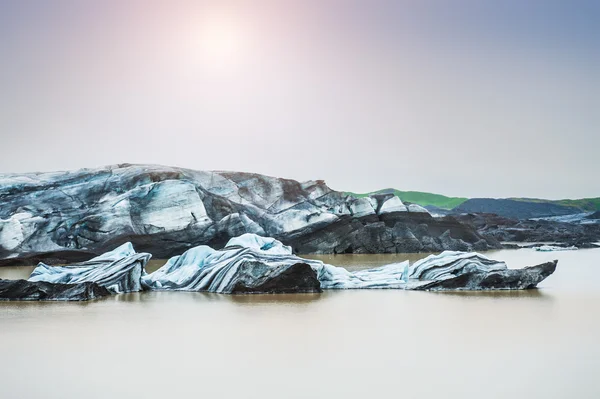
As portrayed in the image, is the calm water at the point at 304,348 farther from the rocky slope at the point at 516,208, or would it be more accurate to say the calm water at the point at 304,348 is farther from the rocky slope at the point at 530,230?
the rocky slope at the point at 516,208

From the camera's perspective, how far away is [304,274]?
12031mm

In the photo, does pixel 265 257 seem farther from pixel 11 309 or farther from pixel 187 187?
pixel 187 187

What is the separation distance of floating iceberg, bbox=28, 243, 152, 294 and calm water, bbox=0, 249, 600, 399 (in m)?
1.64

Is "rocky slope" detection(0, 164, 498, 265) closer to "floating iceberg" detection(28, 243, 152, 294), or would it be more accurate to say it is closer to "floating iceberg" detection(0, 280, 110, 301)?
"floating iceberg" detection(28, 243, 152, 294)

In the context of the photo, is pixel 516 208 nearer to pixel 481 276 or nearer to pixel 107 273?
pixel 481 276

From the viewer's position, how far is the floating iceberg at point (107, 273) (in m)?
12.3

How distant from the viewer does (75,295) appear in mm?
11125

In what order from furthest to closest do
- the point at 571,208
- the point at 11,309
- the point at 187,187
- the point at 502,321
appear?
the point at 571,208 → the point at 187,187 → the point at 11,309 → the point at 502,321

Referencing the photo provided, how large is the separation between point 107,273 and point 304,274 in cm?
347

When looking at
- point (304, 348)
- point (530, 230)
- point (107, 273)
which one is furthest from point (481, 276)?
point (530, 230)

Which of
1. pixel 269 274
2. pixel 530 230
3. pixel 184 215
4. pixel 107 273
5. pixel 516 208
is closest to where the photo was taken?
pixel 269 274

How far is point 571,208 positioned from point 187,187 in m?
69.0

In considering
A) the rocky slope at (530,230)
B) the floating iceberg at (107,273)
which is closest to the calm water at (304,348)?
the floating iceberg at (107,273)

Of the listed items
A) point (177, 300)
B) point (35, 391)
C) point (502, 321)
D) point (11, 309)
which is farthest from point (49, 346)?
point (502, 321)
